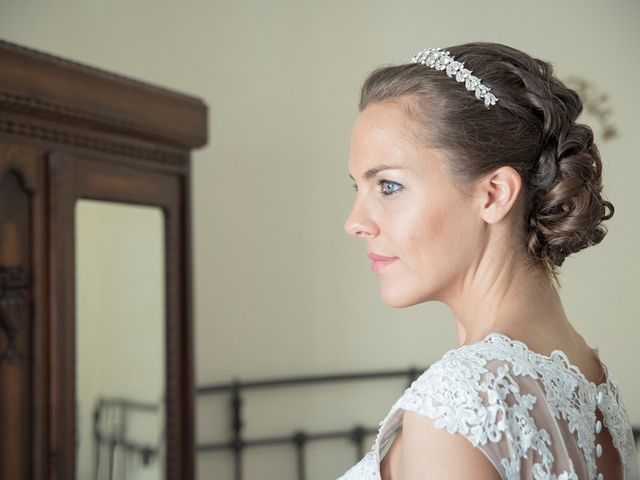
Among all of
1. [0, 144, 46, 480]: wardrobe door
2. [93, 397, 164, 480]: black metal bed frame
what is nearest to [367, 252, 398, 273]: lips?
[0, 144, 46, 480]: wardrobe door

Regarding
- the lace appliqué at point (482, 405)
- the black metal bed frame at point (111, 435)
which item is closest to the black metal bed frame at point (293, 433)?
the black metal bed frame at point (111, 435)

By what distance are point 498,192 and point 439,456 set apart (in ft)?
1.34

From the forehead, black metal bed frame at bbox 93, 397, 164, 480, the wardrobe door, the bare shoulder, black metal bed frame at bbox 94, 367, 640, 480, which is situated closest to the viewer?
the bare shoulder

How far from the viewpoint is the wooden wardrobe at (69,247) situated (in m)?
1.81

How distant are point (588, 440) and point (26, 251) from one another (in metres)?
1.29

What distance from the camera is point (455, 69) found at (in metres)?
1.17

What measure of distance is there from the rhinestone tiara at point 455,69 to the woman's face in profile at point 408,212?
0.32ft

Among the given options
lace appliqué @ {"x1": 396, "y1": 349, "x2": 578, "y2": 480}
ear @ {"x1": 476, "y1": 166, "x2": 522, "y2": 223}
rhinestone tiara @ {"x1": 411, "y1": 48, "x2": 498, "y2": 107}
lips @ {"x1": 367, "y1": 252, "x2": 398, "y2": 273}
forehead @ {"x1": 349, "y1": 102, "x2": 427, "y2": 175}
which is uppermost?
rhinestone tiara @ {"x1": 411, "y1": 48, "x2": 498, "y2": 107}

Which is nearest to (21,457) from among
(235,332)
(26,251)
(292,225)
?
(26,251)

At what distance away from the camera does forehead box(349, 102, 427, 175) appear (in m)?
1.10

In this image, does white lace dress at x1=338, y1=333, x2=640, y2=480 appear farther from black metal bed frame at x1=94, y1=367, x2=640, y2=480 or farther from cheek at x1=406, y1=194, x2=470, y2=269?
black metal bed frame at x1=94, y1=367, x2=640, y2=480

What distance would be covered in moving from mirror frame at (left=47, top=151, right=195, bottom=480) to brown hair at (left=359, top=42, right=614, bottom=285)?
98cm

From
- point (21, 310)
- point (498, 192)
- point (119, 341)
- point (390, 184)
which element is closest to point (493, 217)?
point (498, 192)

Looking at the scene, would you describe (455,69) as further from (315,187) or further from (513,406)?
(315,187)
